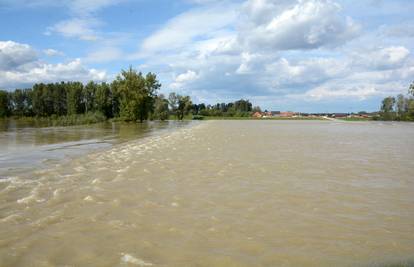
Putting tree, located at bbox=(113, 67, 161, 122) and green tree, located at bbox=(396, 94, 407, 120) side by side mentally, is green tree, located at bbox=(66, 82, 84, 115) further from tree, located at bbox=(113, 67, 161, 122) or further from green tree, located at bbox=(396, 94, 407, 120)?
green tree, located at bbox=(396, 94, 407, 120)

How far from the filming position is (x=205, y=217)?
6738 millimetres

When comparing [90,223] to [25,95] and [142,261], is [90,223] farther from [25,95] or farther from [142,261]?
[25,95]

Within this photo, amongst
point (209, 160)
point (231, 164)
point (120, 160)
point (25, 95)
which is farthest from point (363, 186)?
point (25, 95)

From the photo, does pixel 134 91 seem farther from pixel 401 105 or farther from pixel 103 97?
pixel 401 105

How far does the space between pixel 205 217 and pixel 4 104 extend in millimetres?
110417

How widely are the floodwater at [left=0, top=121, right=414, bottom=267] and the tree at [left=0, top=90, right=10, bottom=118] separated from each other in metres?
102

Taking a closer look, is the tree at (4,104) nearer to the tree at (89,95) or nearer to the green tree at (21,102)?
the green tree at (21,102)

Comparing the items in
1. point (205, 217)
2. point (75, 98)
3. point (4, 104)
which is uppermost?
point (75, 98)

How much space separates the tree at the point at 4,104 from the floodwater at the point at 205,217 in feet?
335

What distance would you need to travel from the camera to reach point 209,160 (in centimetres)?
1452

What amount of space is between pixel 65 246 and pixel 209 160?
9543 mm

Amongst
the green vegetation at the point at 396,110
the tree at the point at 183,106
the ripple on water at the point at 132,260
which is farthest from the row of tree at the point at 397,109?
the ripple on water at the point at 132,260

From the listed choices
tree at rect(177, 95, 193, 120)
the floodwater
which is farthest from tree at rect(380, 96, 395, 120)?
the floodwater

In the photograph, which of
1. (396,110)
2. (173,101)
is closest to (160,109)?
(173,101)
